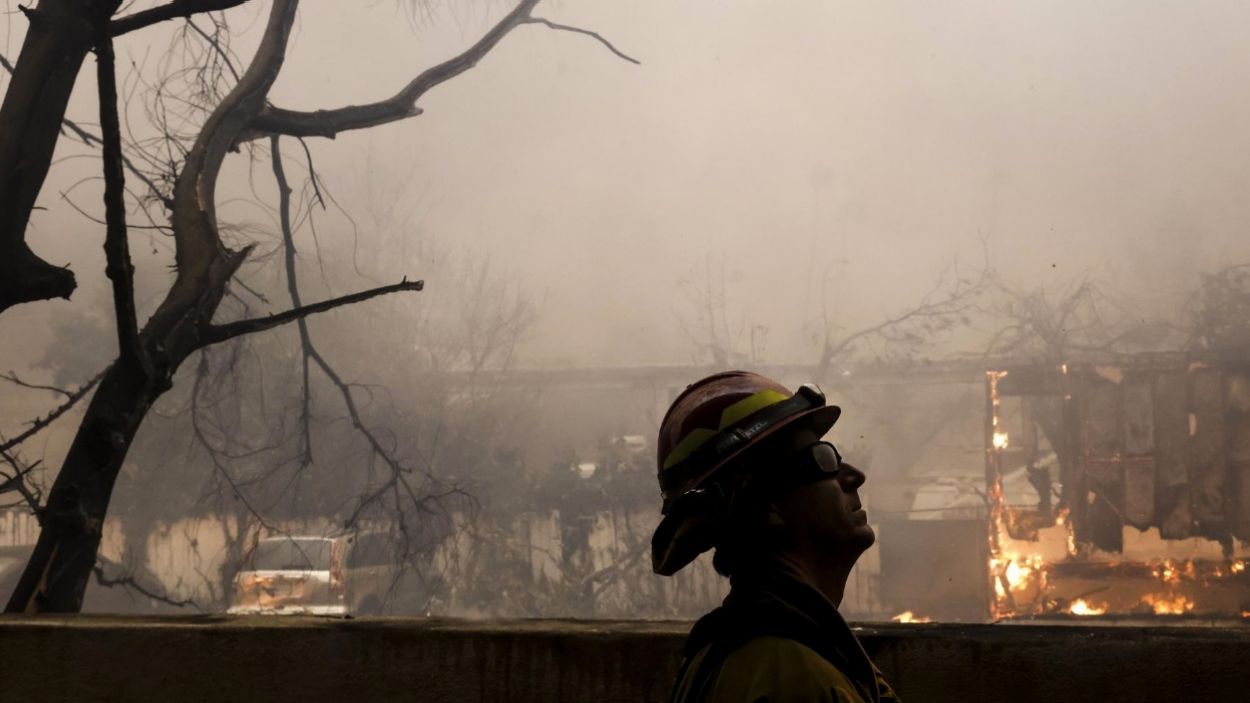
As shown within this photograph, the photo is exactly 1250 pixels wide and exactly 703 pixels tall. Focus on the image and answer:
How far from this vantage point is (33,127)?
506cm

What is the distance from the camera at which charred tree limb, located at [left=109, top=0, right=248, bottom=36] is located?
4.98m

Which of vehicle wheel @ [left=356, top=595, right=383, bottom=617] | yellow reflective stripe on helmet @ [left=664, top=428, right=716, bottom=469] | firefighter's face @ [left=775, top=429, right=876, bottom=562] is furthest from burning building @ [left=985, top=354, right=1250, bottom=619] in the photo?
yellow reflective stripe on helmet @ [left=664, top=428, right=716, bottom=469]

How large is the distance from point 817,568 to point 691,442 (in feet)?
0.74

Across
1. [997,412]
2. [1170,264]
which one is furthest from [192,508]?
[1170,264]

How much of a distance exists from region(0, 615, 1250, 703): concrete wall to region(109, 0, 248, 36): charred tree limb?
117 inches

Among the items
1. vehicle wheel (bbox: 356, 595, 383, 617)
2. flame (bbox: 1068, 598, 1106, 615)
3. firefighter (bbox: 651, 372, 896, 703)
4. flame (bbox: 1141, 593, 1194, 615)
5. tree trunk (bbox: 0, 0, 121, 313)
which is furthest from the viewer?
vehicle wheel (bbox: 356, 595, 383, 617)

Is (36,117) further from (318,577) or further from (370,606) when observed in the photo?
(370,606)

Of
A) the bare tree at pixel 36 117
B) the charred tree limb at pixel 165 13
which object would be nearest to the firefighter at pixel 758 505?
the bare tree at pixel 36 117

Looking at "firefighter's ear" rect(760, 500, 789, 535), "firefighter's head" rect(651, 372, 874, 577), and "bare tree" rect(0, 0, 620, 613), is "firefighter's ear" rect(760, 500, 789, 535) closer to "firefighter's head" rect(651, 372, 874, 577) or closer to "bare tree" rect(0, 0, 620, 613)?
"firefighter's head" rect(651, 372, 874, 577)

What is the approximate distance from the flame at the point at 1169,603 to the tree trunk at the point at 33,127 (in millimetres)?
8824

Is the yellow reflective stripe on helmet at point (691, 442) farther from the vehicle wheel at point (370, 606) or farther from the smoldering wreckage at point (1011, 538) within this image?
the vehicle wheel at point (370, 606)

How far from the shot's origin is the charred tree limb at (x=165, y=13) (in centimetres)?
498

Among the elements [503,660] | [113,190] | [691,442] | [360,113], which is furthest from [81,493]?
[691,442]

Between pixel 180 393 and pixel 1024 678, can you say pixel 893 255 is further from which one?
pixel 1024 678
